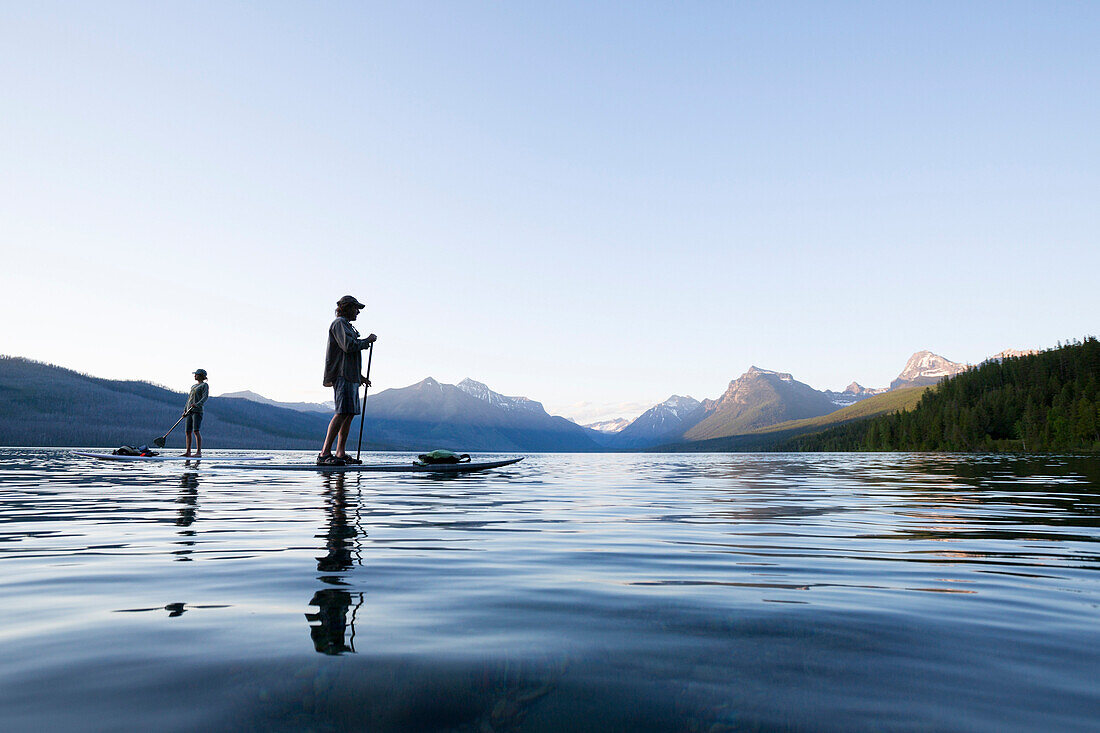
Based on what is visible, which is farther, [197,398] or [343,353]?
[197,398]

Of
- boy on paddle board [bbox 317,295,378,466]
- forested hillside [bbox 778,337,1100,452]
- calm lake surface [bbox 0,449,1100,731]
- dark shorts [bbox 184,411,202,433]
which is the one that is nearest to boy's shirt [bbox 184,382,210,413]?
dark shorts [bbox 184,411,202,433]

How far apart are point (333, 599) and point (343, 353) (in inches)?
576

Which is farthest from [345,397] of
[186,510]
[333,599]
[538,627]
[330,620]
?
[538,627]

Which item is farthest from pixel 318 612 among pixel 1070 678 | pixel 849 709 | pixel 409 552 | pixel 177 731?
pixel 1070 678

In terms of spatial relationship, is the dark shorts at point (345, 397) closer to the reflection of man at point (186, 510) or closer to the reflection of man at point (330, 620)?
the reflection of man at point (186, 510)

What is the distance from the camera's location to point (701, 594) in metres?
4.99

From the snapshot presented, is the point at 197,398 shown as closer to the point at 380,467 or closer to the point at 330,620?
the point at 380,467

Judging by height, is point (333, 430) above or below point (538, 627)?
above

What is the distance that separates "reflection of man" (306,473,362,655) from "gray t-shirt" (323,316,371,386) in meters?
9.16

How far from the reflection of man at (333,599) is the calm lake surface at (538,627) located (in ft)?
0.09

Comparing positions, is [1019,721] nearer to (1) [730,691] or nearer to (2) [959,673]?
(2) [959,673]

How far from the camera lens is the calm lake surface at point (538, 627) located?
269 centimetres

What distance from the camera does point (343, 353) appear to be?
1845 centimetres

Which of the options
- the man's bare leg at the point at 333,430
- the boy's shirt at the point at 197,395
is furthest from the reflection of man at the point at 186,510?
the boy's shirt at the point at 197,395
